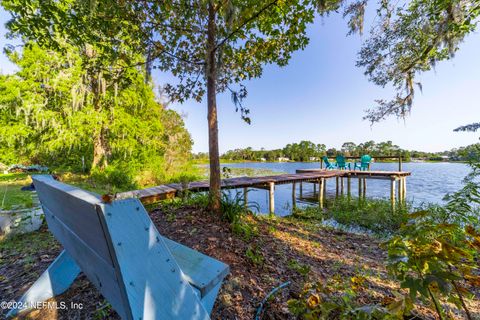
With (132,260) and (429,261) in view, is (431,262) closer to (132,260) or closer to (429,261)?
(429,261)

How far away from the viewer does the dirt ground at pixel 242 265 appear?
1778 millimetres

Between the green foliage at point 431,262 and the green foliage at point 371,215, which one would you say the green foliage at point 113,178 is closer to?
the green foliage at point 371,215

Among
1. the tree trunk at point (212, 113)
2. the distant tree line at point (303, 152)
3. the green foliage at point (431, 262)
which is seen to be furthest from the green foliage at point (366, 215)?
the distant tree line at point (303, 152)

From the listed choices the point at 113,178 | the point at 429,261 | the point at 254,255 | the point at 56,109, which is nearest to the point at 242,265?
the point at 254,255

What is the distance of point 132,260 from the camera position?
0.76m

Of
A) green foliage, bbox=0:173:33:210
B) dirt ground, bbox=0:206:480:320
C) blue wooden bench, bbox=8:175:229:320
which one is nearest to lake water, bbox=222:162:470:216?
dirt ground, bbox=0:206:480:320

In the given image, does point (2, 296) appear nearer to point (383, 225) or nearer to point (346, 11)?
point (346, 11)

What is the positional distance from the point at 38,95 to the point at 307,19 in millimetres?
12844

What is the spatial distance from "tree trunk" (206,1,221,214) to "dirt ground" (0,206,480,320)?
1.23ft

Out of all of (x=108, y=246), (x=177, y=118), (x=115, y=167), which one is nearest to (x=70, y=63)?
(x=115, y=167)

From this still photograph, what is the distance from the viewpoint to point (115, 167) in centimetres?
1171

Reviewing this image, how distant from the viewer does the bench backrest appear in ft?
2.39

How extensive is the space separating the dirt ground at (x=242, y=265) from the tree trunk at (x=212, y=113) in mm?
374

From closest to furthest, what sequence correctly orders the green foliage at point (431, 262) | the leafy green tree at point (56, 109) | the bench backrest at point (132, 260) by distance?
the bench backrest at point (132, 260)
the green foliage at point (431, 262)
the leafy green tree at point (56, 109)
